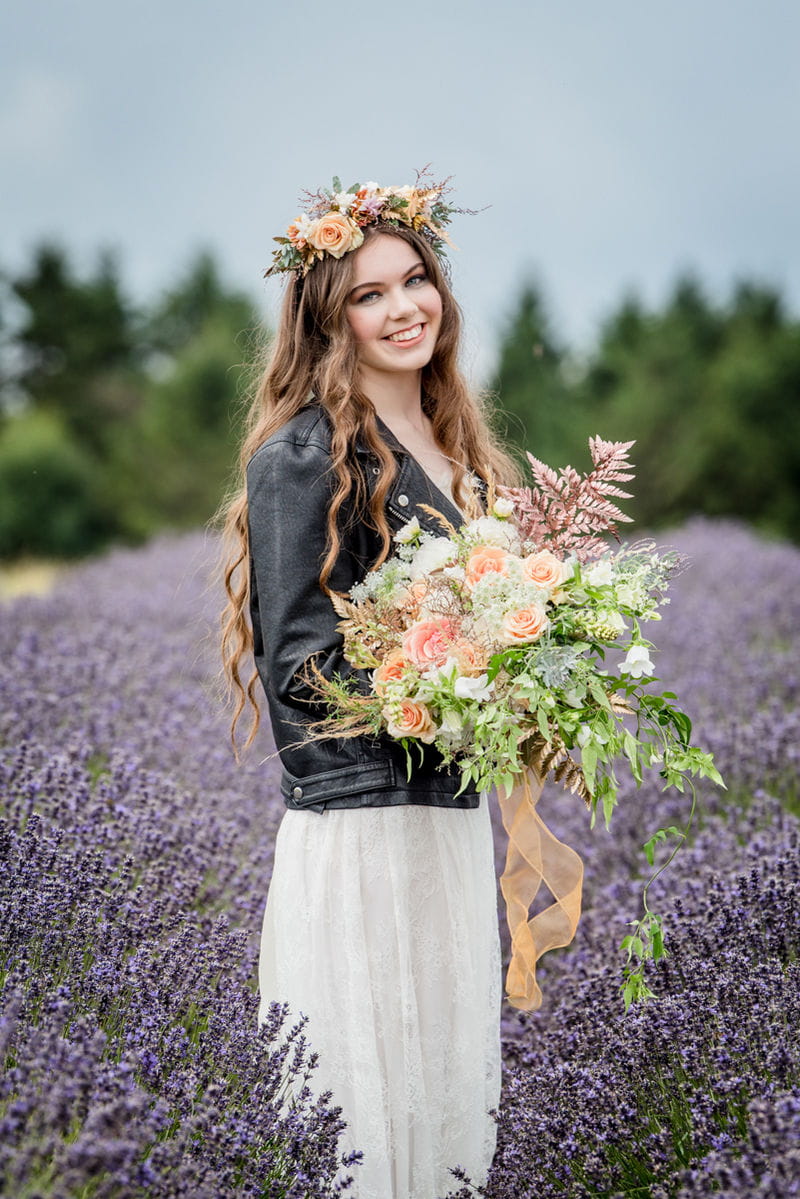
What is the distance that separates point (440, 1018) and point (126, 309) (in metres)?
28.8

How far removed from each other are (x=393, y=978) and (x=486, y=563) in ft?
2.92

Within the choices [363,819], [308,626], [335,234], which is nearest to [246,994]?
[363,819]

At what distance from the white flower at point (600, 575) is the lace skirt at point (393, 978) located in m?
0.62

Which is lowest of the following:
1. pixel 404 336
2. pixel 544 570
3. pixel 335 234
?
pixel 544 570

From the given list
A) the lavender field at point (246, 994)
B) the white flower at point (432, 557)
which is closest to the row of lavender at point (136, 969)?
the lavender field at point (246, 994)

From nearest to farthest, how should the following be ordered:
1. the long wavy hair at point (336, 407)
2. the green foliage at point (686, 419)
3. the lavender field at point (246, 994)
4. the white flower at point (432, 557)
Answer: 1. the lavender field at point (246, 994)
2. the white flower at point (432, 557)
3. the long wavy hair at point (336, 407)
4. the green foliage at point (686, 419)

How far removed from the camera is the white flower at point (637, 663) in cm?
209

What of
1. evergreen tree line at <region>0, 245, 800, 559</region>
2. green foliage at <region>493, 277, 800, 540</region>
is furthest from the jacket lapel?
green foliage at <region>493, 277, 800, 540</region>

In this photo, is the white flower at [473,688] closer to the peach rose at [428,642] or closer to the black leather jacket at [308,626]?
the peach rose at [428,642]

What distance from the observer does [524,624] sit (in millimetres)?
2033

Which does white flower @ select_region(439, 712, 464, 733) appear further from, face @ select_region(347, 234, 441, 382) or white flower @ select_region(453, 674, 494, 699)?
face @ select_region(347, 234, 441, 382)

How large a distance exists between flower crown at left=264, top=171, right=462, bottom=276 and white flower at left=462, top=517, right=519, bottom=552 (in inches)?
30.2

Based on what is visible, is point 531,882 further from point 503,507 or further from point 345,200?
point 345,200

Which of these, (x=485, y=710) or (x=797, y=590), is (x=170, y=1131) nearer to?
(x=485, y=710)
